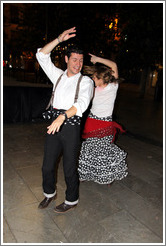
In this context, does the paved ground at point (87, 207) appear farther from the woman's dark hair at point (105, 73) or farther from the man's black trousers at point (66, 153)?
the woman's dark hair at point (105, 73)

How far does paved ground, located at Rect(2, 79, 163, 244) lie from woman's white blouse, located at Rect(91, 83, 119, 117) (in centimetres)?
126

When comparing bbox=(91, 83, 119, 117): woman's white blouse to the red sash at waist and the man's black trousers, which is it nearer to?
the red sash at waist

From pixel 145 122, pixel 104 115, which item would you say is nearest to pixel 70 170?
pixel 104 115

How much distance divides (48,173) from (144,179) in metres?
1.99

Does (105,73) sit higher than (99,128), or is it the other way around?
(105,73)

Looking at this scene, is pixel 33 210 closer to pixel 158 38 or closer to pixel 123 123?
pixel 123 123

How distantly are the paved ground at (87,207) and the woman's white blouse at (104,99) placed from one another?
1256 millimetres

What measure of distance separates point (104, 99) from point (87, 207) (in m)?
1.56

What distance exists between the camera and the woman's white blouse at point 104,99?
116 inches

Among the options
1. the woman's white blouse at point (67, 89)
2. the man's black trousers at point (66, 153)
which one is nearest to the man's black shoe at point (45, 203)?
the man's black trousers at point (66, 153)

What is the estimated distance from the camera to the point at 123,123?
744 centimetres

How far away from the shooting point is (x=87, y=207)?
2787 mm

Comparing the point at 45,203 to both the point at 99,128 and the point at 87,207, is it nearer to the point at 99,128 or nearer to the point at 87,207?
the point at 87,207

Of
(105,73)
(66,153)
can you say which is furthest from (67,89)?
(105,73)
